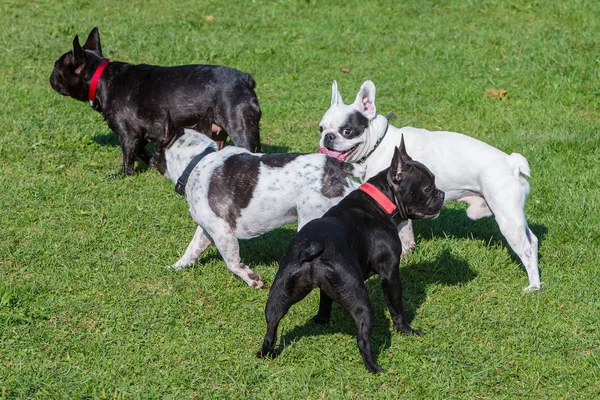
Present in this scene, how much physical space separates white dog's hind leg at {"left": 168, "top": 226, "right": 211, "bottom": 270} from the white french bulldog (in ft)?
4.34

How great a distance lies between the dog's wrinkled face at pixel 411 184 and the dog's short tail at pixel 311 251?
1041mm

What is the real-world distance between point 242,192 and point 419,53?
7.18 meters

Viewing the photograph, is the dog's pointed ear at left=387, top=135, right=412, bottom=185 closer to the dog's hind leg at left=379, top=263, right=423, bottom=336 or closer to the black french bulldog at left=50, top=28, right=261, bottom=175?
the dog's hind leg at left=379, top=263, right=423, bottom=336

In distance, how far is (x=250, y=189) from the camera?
6754 millimetres

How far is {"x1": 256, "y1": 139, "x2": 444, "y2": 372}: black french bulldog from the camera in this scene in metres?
5.43

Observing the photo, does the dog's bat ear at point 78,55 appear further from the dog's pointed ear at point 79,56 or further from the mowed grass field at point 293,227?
the mowed grass field at point 293,227

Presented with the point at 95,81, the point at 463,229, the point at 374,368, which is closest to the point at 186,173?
the point at 374,368

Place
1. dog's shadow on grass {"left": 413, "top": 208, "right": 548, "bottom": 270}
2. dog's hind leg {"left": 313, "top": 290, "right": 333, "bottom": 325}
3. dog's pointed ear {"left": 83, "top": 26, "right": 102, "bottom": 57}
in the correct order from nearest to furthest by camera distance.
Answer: dog's hind leg {"left": 313, "top": 290, "right": 333, "bottom": 325} < dog's shadow on grass {"left": 413, "top": 208, "right": 548, "bottom": 270} < dog's pointed ear {"left": 83, "top": 26, "right": 102, "bottom": 57}

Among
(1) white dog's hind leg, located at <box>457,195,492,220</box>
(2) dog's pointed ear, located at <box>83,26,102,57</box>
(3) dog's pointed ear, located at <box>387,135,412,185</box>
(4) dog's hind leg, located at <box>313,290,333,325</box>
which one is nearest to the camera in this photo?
(3) dog's pointed ear, located at <box>387,135,412,185</box>

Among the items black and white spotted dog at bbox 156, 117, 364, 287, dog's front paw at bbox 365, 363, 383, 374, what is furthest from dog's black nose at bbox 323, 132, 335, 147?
dog's front paw at bbox 365, 363, 383, 374

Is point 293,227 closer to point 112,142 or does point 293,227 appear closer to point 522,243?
point 522,243

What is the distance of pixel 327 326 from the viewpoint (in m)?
6.38

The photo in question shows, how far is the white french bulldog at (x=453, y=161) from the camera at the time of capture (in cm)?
699

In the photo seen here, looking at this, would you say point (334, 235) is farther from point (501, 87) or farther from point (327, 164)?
point (501, 87)
